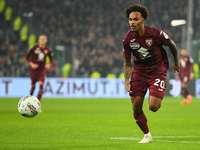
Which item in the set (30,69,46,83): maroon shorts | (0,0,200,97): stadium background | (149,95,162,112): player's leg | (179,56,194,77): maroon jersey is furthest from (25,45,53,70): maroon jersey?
(0,0,200,97): stadium background

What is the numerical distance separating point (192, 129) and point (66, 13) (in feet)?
92.4

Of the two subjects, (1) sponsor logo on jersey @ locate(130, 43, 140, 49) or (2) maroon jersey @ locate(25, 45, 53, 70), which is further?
(2) maroon jersey @ locate(25, 45, 53, 70)

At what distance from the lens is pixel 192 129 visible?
7168 mm

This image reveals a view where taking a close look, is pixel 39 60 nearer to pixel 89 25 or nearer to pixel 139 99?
pixel 139 99

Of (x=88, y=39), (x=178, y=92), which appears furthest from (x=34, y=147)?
(x=88, y=39)

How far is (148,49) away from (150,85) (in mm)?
524

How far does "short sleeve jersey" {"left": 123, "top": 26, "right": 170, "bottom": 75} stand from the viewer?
213 inches

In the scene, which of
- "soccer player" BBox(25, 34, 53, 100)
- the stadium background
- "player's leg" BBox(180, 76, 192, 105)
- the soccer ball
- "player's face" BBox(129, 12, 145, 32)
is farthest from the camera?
the stadium background

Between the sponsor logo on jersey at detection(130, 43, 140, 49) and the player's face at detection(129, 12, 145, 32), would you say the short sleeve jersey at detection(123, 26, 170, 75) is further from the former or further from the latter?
the player's face at detection(129, 12, 145, 32)

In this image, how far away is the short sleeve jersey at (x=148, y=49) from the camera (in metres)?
5.42

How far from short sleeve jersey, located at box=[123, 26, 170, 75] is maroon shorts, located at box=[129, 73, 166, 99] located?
76 millimetres

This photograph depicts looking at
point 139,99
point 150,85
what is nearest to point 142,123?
point 139,99

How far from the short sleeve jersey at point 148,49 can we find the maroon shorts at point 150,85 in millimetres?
A: 76

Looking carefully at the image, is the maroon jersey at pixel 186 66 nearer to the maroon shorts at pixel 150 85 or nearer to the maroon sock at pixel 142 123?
the maroon shorts at pixel 150 85
